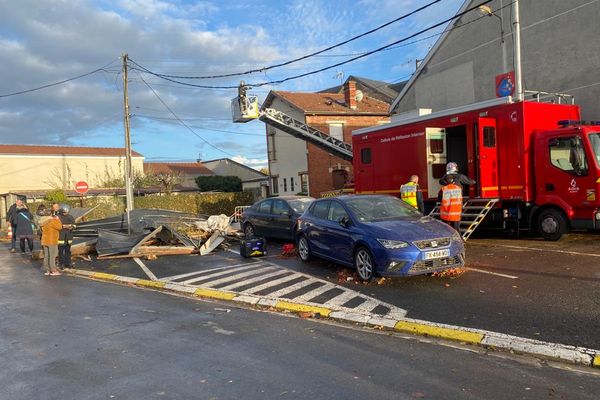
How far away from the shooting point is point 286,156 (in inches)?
1455

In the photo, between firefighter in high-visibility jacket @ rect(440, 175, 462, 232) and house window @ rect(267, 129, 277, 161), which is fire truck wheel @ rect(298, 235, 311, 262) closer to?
firefighter in high-visibility jacket @ rect(440, 175, 462, 232)

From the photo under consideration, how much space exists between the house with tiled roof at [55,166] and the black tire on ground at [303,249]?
173 ft

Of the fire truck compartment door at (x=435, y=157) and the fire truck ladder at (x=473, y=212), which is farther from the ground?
the fire truck compartment door at (x=435, y=157)

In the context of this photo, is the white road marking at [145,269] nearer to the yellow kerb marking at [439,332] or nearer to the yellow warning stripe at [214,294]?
the yellow warning stripe at [214,294]

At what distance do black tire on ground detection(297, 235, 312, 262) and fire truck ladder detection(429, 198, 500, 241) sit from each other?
11.2ft

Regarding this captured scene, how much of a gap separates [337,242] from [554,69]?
1212cm

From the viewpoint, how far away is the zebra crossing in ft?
23.4

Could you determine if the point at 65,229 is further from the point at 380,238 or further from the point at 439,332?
the point at 439,332

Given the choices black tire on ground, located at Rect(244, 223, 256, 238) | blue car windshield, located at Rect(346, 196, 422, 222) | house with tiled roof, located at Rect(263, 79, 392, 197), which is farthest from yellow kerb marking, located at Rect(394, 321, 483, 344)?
house with tiled roof, located at Rect(263, 79, 392, 197)

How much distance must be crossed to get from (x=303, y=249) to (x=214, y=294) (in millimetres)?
2945

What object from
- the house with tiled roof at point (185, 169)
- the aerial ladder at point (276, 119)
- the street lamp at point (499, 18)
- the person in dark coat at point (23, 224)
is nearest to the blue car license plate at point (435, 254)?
the street lamp at point (499, 18)

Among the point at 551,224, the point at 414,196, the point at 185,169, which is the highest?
the point at 185,169

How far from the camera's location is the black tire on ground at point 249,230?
15.8 meters

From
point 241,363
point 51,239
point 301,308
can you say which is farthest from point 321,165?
point 241,363
